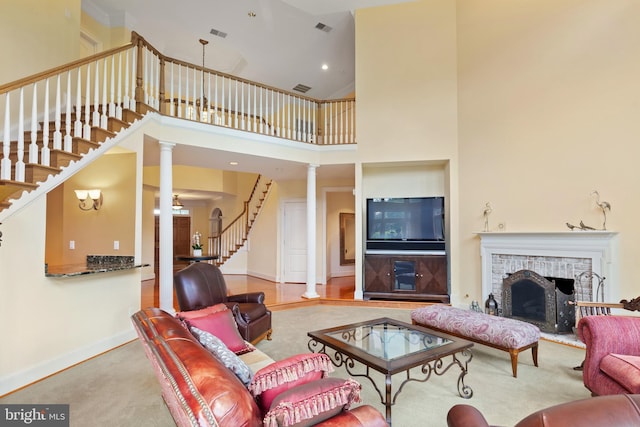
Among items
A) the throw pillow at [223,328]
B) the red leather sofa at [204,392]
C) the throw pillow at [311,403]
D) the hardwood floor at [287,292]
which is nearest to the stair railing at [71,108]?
the throw pillow at [223,328]

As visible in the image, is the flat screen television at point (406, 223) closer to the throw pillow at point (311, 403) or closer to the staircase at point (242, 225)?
the staircase at point (242, 225)

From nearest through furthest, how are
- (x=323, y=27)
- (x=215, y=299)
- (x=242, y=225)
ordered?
(x=215, y=299) → (x=323, y=27) → (x=242, y=225)

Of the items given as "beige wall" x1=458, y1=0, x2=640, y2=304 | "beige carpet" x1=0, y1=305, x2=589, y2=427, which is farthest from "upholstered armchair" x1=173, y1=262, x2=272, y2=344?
"beige wall" x1=458, y1=0, x2=640, y2=304

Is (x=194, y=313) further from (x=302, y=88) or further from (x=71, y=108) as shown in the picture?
(x=302, y=88)

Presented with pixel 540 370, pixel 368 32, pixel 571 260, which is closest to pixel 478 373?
pixel 540 370

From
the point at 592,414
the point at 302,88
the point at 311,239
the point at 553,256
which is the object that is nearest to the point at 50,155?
the point at 311,239

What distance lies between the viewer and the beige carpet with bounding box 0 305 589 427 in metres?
2.35

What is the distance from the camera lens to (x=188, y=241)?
11664mm

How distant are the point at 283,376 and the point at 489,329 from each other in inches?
97.0

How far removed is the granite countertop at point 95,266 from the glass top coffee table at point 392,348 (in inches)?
96.4

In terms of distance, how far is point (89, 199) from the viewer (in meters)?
4.57

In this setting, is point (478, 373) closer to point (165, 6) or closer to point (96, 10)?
point (165, 6)

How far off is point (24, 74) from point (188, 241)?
819 centimetres

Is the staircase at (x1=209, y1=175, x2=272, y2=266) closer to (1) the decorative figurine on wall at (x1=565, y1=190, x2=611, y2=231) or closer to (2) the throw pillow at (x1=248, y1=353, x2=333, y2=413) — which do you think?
(1) the decorative figurine on wall at (x1=565, y1=190, x2=611, y2=231)
